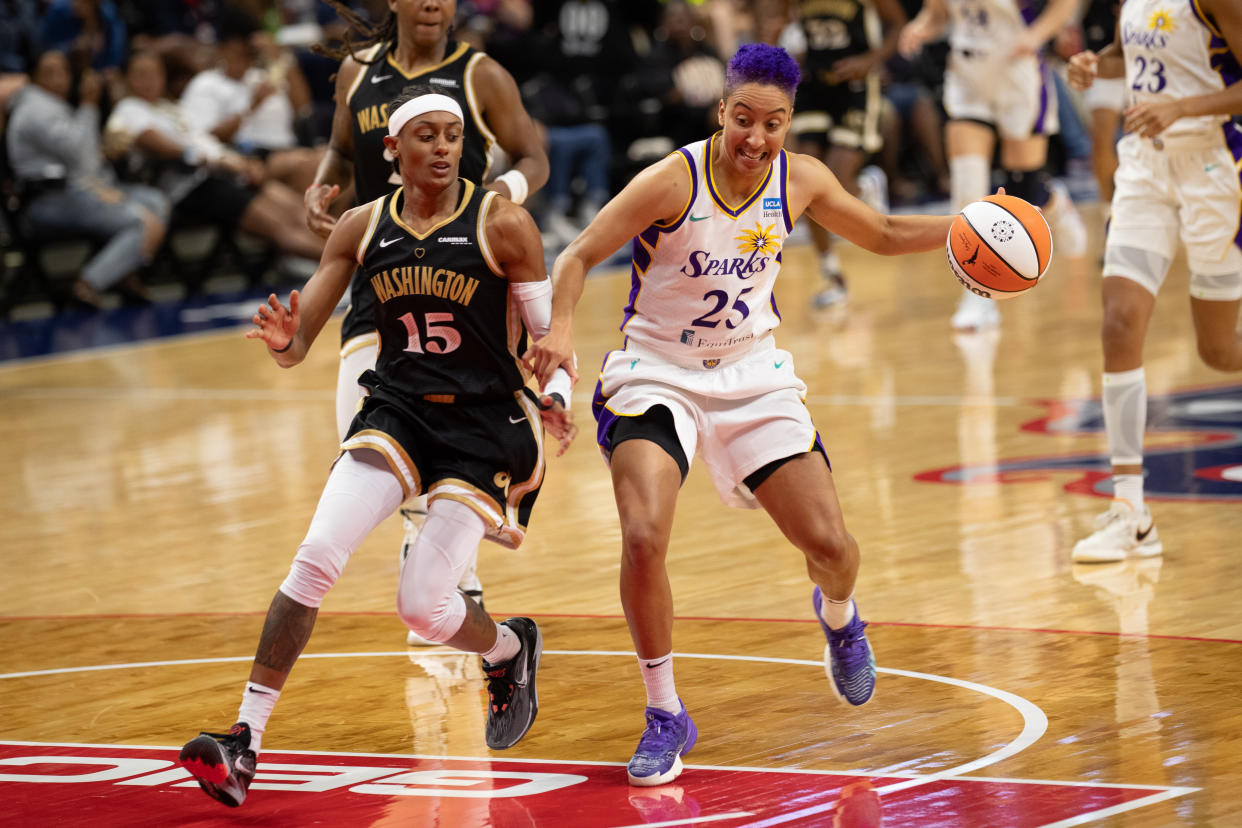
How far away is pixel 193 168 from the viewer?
1535cm

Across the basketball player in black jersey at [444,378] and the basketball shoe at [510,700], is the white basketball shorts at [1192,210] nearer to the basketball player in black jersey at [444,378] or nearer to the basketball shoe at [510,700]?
the basketball player in black jersey at [444,378]

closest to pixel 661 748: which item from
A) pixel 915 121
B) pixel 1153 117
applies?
pixel 1153 117

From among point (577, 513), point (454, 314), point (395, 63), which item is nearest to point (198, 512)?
point (577, 513)

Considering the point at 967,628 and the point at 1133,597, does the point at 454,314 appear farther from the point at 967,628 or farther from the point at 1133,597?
the point at 1133,597

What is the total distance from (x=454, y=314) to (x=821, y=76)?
29.0 feet

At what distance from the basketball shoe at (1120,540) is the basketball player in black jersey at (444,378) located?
2413 millimetres

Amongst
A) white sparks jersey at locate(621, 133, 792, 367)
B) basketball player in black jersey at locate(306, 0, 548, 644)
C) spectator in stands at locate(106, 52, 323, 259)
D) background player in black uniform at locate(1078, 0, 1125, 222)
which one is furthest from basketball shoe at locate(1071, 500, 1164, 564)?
spectator in stands at locate(106, 52, 323, 259)

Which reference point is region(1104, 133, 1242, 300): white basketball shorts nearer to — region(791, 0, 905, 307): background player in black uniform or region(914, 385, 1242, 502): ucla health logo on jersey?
region(914, 385, 1242, 502): ucla health logo on jersey

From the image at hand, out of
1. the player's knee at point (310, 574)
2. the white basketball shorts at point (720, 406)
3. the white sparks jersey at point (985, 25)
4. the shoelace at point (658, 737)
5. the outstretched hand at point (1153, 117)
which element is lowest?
the shoelace at point (658, 737)

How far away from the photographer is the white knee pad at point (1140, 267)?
6.64m

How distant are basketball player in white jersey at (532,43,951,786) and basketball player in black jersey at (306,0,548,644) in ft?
3.87

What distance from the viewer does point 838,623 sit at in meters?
5.18

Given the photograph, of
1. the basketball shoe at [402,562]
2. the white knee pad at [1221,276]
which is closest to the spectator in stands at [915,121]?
the white knee pad at [1221,276]

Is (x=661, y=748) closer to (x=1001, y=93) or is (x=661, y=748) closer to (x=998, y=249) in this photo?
(x=998, y=249)
